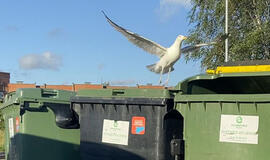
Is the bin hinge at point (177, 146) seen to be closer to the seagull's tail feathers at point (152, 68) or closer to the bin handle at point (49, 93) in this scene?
the bin handle at point (49, 93)

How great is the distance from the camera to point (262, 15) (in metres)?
14.5

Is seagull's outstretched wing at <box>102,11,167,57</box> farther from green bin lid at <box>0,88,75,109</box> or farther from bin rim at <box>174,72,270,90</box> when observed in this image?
bin rim at <box>174,72,270,90</box>

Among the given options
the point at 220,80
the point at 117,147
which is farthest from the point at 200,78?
→ the point at 117,147

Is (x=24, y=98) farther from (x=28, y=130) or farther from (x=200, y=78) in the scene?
(x=200, y=78)

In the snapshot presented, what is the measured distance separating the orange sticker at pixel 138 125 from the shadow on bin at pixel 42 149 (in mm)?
1236

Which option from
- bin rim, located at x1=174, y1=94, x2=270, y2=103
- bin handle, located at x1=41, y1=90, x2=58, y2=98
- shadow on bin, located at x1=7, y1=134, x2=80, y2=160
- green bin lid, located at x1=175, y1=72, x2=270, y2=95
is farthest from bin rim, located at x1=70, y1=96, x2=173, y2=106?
shadow on bin, located at x1=7, y1=134, x2=80, y2=160

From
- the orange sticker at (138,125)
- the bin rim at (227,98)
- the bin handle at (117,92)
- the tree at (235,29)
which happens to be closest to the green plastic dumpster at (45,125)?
the bin handle at (117,92)

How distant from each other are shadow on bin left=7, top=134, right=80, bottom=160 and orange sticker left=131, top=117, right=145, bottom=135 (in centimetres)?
124

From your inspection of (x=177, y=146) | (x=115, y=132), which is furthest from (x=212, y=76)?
(x=115, y=132)

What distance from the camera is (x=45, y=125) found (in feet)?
19.0

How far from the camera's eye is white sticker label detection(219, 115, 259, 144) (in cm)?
427

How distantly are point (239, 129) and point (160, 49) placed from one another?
5.05 meters

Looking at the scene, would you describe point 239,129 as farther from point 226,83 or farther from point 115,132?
point 115,132

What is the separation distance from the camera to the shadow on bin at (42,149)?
18.9ft
